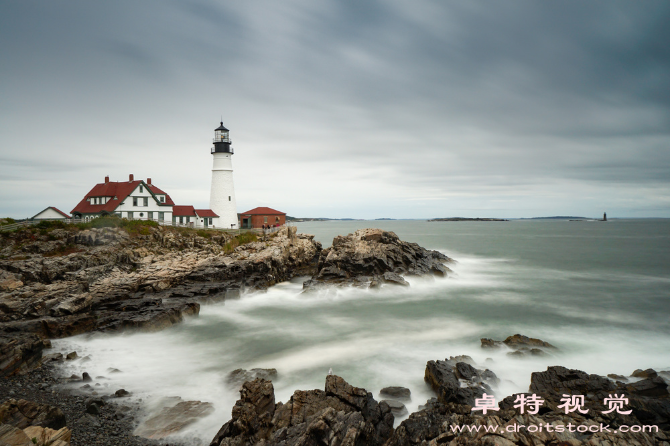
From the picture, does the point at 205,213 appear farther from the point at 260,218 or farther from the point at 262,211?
the point at 262,211

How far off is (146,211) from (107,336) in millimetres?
23938

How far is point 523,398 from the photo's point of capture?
248 inches

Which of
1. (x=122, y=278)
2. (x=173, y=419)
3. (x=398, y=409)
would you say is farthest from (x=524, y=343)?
(x=122, y=278)

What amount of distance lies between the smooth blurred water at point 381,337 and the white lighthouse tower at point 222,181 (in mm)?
18063

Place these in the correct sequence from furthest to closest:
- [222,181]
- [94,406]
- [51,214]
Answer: [222,181] → [51,214] → [94,406]

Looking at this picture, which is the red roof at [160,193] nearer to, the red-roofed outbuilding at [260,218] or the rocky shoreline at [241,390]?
the red-roofed outbuilding at [260,218]

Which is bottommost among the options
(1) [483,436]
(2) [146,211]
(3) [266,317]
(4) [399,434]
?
(3) [266,317]

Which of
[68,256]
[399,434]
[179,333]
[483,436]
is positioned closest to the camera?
[483,436]

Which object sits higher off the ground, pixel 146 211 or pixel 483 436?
pixel 146 211

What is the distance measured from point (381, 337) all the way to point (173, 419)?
7.55 meters

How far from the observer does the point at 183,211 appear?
37125 mm

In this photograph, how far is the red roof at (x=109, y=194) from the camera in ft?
105

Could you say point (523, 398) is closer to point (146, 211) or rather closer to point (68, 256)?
point (68, 256)

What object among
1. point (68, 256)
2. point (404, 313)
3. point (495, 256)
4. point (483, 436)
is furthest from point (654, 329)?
point (68, 256)
